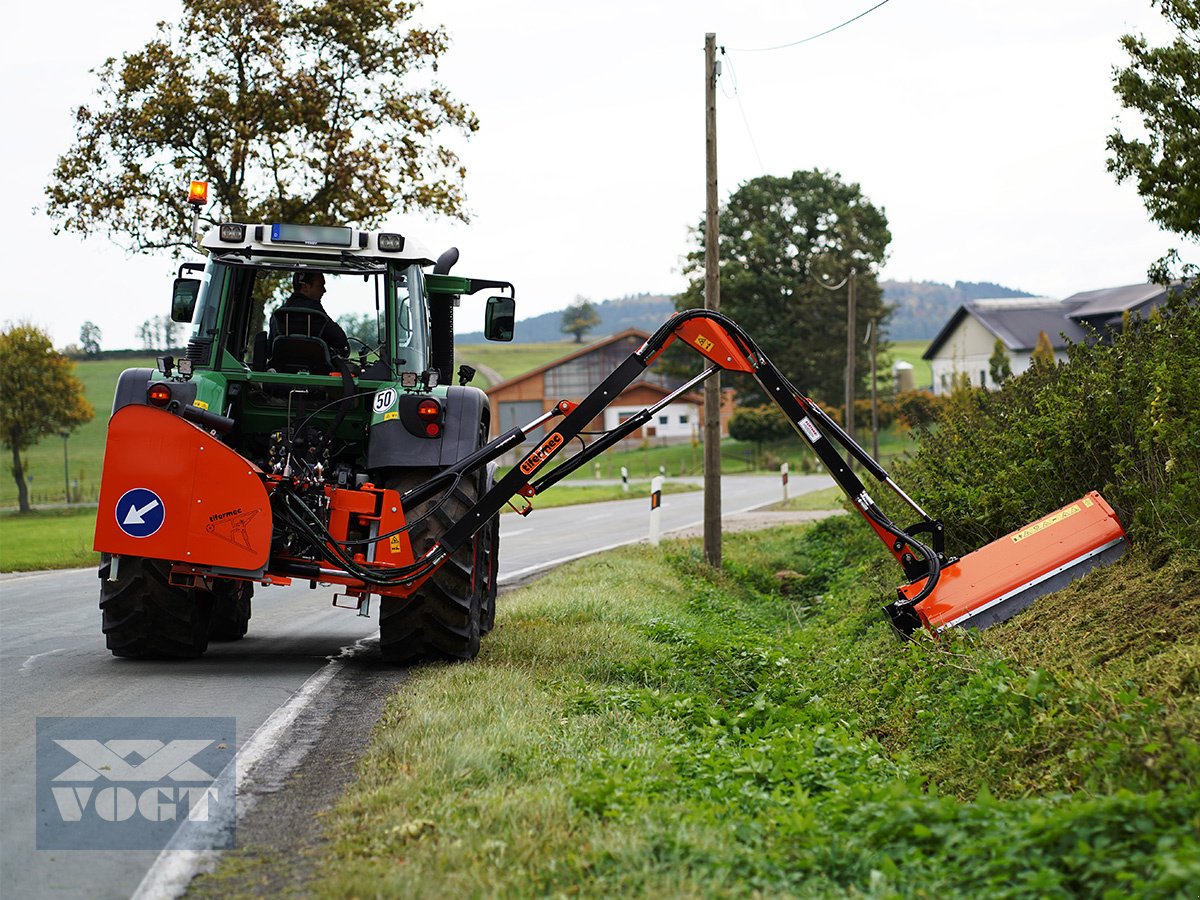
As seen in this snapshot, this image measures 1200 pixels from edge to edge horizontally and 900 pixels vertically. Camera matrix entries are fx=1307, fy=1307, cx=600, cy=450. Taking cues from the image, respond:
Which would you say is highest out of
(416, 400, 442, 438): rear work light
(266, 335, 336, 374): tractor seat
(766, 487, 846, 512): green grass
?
(266, 335, 336, 374): tractor seat

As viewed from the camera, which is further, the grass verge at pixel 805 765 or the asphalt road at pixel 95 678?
the asphalt road at pixel 95 678

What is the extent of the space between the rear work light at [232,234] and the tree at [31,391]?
45.3 m

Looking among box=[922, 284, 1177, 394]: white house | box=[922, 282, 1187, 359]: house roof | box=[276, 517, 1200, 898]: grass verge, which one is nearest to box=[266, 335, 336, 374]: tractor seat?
box=[276, 517, 1200, 898]: grass verge

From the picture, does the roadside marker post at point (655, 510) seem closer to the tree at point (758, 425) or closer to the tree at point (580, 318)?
the tree at point (758, 425)

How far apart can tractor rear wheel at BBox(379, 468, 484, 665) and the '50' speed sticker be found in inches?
18.0

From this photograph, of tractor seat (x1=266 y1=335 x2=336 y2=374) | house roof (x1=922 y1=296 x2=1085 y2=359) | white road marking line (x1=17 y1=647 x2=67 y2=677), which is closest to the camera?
white road marking line (x1=17 y1=647 x2=67 y2=677)

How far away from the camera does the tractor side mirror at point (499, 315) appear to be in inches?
395

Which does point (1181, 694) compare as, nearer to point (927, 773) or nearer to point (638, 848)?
point (927, 773)

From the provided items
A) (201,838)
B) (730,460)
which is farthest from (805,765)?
(730,460)

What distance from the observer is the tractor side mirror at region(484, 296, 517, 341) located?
1003 centimetres

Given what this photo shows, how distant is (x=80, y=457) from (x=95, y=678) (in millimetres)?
75906

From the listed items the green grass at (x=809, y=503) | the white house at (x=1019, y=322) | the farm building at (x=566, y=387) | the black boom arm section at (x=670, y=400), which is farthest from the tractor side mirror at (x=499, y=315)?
the farm building at (x=566, y=387)

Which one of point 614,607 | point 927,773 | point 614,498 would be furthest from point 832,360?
point 927,773

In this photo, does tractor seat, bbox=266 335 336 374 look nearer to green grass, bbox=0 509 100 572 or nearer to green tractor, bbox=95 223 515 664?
green tractor, bbox=95 223 515 664
